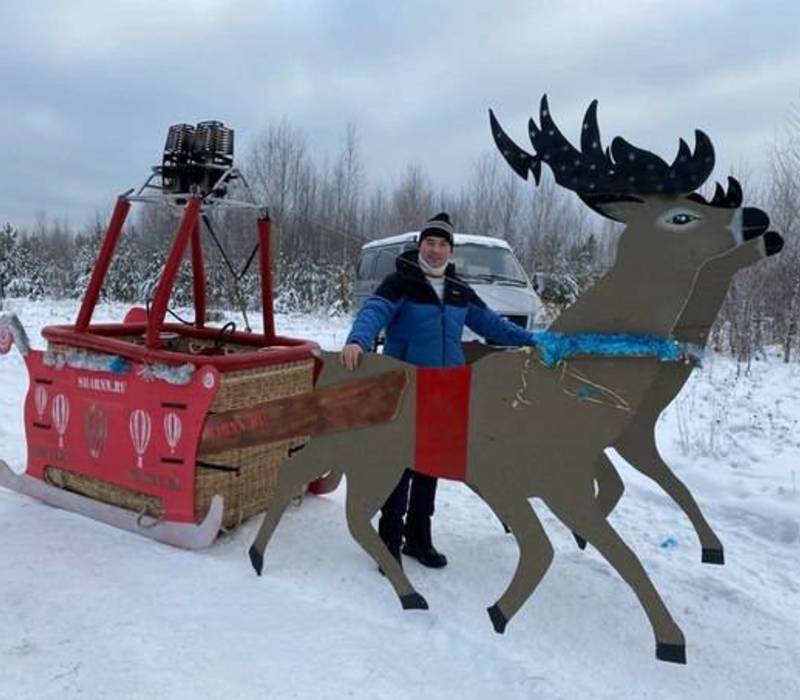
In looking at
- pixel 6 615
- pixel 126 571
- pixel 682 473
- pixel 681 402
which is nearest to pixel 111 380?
pixel 126 571

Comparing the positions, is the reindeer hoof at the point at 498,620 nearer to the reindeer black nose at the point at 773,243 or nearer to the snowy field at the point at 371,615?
the snowy field at the point at 371,615

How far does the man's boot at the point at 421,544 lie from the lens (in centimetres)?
348

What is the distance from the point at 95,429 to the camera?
3.93 m

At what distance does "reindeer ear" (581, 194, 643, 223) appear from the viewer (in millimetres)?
2584

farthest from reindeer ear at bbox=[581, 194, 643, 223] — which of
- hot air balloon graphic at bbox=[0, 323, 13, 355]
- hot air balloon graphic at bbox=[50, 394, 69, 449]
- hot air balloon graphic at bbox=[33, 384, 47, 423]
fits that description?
hot air balloon graphic at bbox=[0, 323, 13, 355]

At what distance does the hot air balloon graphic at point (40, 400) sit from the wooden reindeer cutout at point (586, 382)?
2375 mm

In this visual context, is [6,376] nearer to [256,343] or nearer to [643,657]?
[256,343]

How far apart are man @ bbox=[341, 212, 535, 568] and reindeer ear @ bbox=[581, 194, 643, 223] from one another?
747 millimetres

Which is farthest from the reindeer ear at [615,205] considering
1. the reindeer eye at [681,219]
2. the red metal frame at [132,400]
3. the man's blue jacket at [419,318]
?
the red metal frame at [132,400]

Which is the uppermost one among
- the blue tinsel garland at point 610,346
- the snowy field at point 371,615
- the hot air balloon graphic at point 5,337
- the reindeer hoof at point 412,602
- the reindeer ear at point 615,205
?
the reindeer ear at point 615,205

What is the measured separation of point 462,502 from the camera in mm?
4465

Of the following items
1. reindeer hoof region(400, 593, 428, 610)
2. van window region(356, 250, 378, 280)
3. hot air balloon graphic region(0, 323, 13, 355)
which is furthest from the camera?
van window region(356, 250, 378, 280)

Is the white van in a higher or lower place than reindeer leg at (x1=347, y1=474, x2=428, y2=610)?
higher

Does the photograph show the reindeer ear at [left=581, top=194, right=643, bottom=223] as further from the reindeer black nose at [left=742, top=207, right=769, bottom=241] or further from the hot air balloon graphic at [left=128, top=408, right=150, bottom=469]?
the hot air balloon graphic at [left=128, top=408, right=150, bottom=469]
